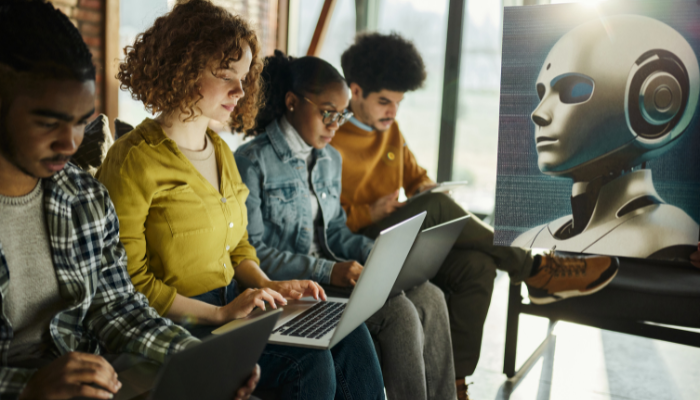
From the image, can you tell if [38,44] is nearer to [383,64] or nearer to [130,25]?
[383,64]

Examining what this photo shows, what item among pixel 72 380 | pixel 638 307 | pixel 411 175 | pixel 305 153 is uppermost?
pixel 305 153

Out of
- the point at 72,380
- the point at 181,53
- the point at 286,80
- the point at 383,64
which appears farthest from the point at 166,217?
the point at 383,64

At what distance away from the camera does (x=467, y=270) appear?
1.86 metres

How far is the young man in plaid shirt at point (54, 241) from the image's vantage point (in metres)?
0.79

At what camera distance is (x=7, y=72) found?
79 centimetres

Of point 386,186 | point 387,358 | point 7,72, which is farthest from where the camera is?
point 386,186

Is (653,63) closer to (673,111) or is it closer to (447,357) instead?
(673,111)

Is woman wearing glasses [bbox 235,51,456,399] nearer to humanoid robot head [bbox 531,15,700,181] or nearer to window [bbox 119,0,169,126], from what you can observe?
humanoid robot head [bbox 531,15,700,181]

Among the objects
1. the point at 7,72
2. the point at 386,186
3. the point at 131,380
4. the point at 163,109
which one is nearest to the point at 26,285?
the point at 131,380

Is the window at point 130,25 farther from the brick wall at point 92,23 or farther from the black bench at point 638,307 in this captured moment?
the black bench at point 638,307

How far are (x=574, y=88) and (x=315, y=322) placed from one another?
810mm

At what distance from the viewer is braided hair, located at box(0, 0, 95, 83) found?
795 millimetres

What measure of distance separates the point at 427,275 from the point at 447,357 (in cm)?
24

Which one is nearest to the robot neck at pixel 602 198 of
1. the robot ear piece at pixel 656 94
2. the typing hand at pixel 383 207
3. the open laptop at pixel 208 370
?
the robot ear piece at pixel 656 94
